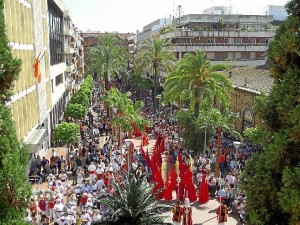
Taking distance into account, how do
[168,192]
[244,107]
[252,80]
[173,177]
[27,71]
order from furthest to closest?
1. [252,80]
2. [244,107]
3. [27,71]
4. [173,177]
5. [168,192]

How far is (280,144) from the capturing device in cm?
752

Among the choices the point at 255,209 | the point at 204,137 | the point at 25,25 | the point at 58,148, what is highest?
the point at 25,25

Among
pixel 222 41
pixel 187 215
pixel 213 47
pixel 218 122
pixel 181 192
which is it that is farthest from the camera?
pixel 222 41

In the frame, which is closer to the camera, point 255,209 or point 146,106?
point 255,209

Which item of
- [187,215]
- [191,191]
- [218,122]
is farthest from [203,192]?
[218,122]

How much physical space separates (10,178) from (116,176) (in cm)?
1437

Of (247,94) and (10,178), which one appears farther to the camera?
(247,94)

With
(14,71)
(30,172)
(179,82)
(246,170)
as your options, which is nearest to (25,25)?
(30,172)

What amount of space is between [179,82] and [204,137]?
441 cm

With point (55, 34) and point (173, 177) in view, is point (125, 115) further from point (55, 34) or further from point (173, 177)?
point (55, 34)

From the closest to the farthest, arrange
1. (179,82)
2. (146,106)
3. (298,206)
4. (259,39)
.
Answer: (298,206) < (179,82) < (146,106) < (259,39)

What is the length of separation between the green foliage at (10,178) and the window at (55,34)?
30.5 m

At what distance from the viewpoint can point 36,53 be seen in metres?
27.3

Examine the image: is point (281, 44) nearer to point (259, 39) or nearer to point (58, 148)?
point (58, 148)
